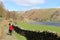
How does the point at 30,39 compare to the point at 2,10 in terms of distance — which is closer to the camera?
the point at 30,39

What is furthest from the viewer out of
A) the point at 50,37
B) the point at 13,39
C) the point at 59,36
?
Result: the point at 13,39

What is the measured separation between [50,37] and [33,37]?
6.77m

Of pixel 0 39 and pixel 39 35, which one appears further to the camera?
pixel 0 39

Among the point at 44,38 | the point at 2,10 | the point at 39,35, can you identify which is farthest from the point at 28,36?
the point at 2,10

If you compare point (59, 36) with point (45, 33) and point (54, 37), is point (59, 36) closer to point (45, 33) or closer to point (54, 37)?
point (54, 37)

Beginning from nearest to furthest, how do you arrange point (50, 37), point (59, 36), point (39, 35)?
point (59, 36) → point (50, 37) → point (39, 35)

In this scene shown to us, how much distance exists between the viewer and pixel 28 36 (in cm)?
3081

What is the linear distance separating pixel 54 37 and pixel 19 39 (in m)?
11.0

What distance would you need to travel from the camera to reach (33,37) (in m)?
27.8

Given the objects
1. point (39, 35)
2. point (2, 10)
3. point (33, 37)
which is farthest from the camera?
point (2, 10)

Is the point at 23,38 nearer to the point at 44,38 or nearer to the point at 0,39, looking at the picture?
the point at 0,39

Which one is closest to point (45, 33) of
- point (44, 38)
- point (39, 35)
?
point (44, 38)

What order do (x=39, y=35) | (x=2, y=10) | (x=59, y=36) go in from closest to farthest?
(x=59, y=36) < (x=39, y=35) < (x=2, y=10)

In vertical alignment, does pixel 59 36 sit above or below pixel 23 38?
above
